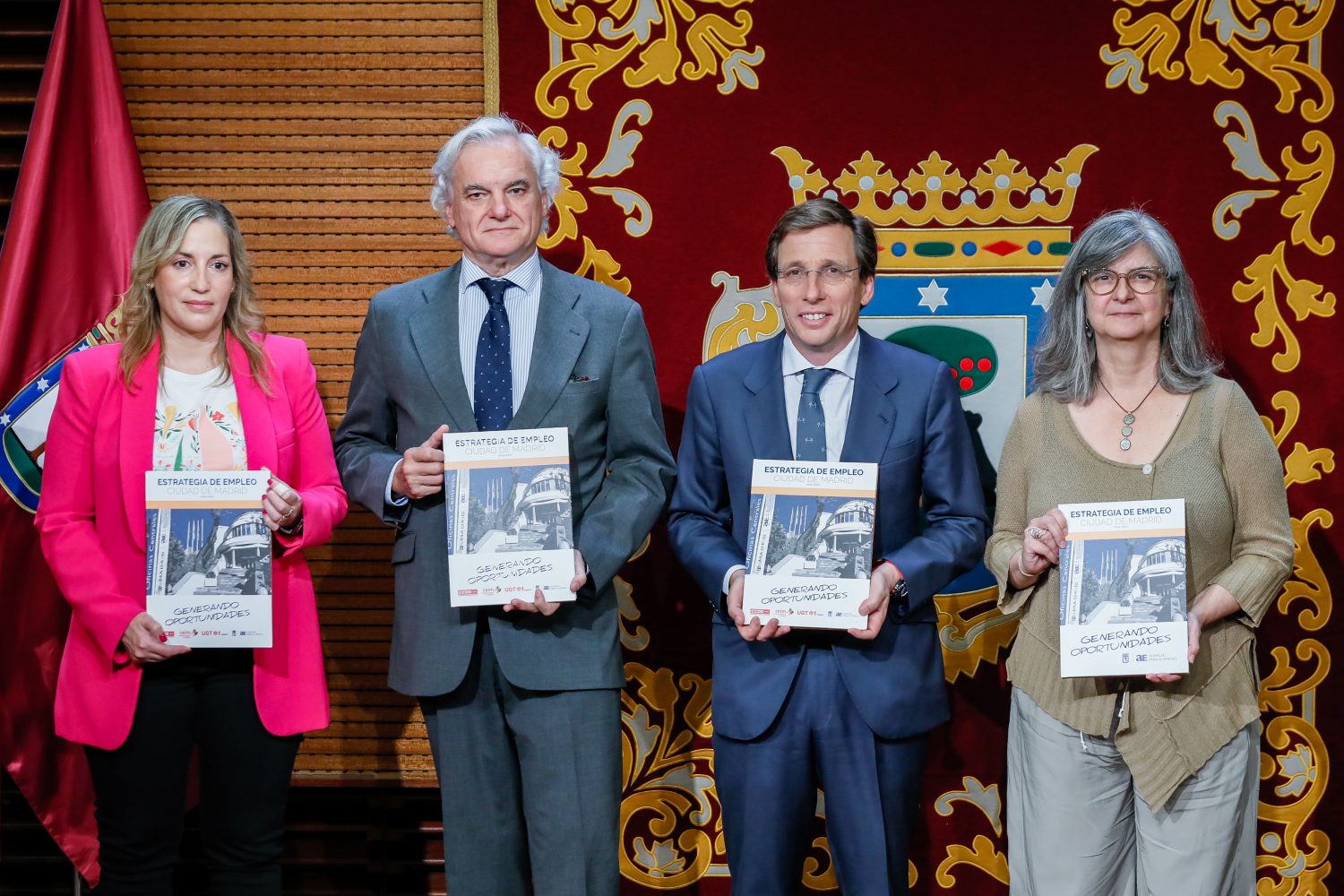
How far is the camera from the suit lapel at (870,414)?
2352 millimetres

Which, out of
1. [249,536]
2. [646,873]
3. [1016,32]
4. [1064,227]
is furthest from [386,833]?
[1016,32]

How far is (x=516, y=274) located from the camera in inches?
96.7

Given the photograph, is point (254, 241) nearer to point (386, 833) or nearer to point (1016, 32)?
point (386, 833)

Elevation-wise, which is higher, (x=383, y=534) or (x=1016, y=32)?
(x=1016, y=32)

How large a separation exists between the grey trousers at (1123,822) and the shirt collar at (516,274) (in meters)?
1.29

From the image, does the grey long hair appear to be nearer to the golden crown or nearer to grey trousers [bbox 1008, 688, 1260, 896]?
grey trousers [bbox 1008, 688, 1260, 896]

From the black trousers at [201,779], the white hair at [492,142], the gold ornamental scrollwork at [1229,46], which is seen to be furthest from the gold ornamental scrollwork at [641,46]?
the black trousers at [201,779]

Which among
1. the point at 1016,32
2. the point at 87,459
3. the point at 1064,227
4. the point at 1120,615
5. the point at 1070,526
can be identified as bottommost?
the point at 1120,615

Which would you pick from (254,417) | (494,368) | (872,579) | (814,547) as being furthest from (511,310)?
(872,579)

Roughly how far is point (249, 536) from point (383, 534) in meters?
0.91

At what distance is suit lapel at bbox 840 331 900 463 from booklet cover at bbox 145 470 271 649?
1145 mm

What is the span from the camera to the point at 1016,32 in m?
3.10

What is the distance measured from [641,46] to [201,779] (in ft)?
6.74

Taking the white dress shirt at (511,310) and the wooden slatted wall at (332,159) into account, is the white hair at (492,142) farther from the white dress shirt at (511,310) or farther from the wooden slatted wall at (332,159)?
the wooden slatted wall at (332,159)
